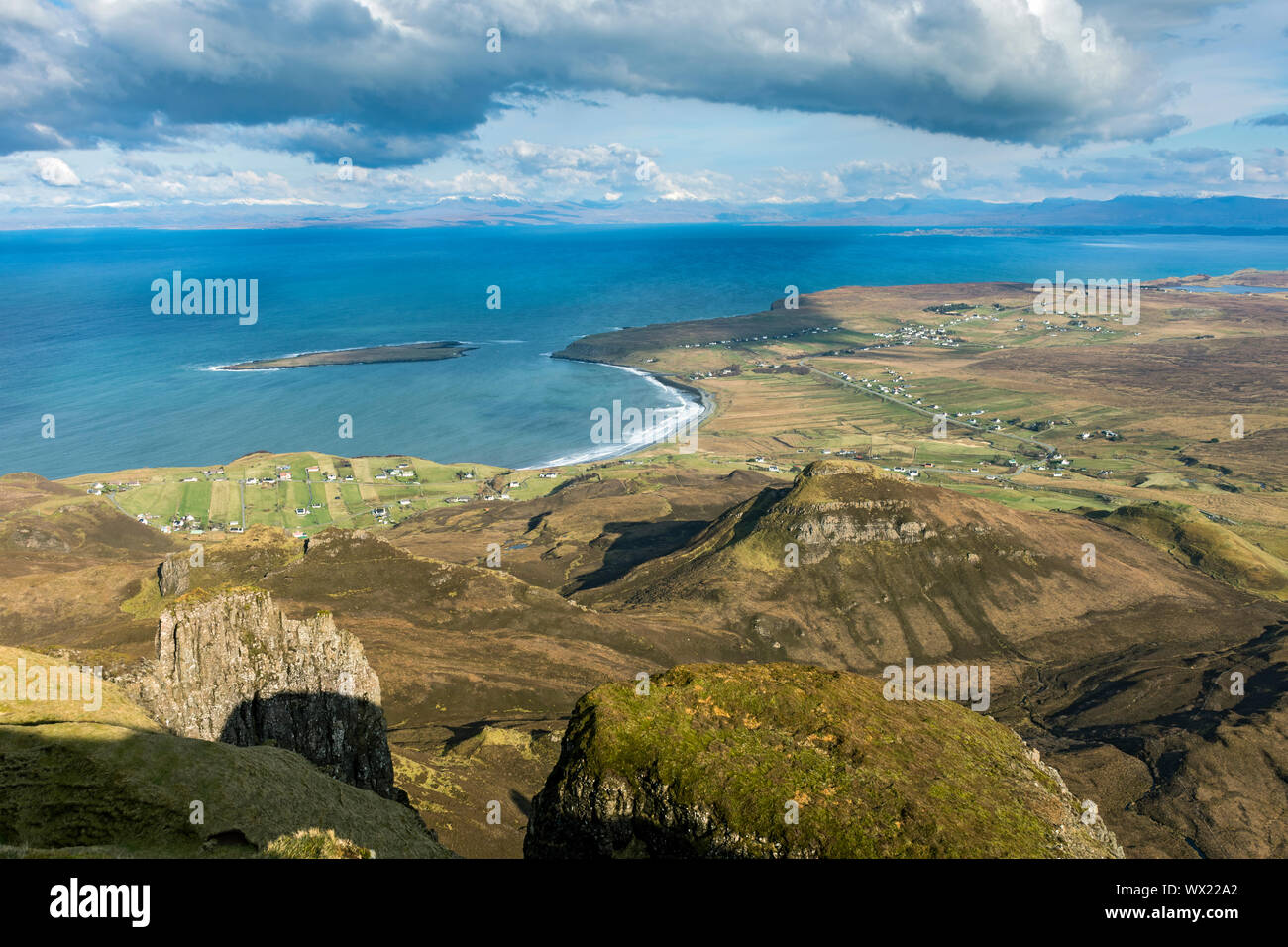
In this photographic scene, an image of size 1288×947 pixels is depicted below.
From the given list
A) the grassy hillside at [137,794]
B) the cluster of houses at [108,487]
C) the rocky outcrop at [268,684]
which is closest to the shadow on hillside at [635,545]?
the rocky outcrop at [268,684]

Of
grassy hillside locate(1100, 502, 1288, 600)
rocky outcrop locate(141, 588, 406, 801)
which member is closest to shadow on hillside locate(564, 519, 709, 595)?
rocky outcrop locate(141, 588, 406, 801)

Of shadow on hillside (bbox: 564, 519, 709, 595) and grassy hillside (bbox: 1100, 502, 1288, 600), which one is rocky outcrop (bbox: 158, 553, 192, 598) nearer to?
shadow on hillside (bbox: 564, 519, 709, 595)

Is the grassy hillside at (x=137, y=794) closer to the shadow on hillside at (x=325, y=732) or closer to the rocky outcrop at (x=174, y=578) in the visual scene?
the shadow on hillside at (x=325, y=732)
